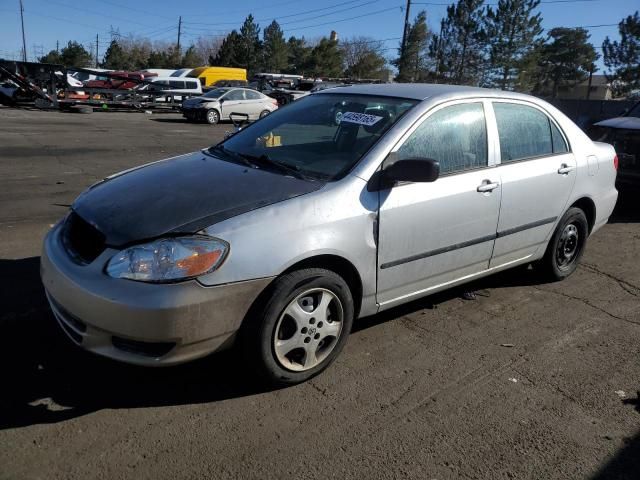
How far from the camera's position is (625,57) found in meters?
50.0

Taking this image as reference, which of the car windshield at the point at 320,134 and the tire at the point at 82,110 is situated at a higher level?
the car windshield at the point at 320,134

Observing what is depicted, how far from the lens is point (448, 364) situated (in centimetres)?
346

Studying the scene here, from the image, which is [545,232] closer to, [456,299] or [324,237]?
[456,299]

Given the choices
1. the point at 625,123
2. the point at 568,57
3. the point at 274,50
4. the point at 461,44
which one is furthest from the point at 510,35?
the point at 625,123

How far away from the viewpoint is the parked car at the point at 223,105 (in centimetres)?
2242

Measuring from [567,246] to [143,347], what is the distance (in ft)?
12.4

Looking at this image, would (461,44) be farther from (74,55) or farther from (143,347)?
(143,347)

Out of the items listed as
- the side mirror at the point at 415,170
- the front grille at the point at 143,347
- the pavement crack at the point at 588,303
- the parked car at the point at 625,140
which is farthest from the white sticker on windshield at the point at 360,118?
the parked car at the point at 625,140

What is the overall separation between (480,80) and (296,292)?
5295 centimetres

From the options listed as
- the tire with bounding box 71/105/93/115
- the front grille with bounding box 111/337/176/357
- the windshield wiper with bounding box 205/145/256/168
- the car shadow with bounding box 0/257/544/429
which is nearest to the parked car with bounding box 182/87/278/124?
the tire with bounding box 71/105/93/115

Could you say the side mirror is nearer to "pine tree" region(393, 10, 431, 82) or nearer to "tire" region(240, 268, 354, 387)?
"tire" region(240, 268, 354, 387)

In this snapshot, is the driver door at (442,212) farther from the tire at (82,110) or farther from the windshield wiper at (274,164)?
the tire at (82,110)

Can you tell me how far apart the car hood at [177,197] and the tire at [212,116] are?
1955cm

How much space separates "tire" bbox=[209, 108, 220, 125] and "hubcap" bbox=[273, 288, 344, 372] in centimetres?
2045
